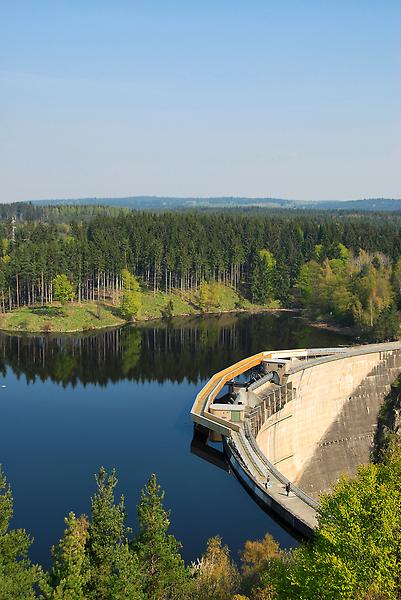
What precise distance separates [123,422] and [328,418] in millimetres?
23693

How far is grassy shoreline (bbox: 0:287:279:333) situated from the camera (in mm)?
111125

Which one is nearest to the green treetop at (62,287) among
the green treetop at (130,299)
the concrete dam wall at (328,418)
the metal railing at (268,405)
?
the green treetop at (130,299)

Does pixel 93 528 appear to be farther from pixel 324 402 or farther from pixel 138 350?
pixel 138 350

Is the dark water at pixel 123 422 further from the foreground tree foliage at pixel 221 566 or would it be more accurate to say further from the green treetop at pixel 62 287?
the foreground tree foliage at pixel 221 566

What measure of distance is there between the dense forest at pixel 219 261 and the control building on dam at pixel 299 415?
30.9 m

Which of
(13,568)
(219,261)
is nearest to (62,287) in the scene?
(219,261)

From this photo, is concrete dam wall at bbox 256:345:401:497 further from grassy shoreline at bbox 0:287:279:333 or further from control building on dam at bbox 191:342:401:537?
grassy shoreline at bbox 0:287:279:333

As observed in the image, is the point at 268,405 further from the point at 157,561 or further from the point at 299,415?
the point at 157,561

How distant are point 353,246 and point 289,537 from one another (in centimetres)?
12188

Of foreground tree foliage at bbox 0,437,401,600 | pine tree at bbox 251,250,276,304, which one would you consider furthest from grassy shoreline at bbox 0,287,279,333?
foreground tree foliage at bbox 0,437,401,600

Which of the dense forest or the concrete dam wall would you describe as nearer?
the concrete dam wall

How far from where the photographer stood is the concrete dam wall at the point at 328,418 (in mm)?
62406

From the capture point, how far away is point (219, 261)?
142m

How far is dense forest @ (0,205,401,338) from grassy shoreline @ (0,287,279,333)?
10.5 feet
